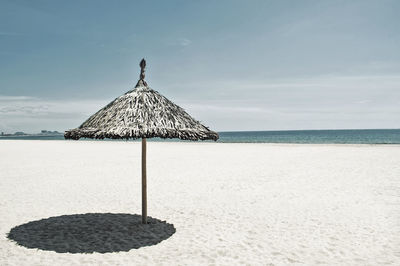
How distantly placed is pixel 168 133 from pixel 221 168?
30.9 ft

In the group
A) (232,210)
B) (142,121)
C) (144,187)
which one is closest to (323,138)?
(232,210)

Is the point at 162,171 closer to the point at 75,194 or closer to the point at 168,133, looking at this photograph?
the point at 75,194

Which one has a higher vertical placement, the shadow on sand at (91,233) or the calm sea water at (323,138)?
the calm sea water at (323,138)

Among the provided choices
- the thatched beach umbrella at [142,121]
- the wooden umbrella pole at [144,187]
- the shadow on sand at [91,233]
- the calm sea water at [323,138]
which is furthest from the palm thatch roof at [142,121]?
the calm sea water at [323,138]

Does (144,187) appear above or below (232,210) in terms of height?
above

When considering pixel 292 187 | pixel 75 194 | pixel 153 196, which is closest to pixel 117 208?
pixel 153 196

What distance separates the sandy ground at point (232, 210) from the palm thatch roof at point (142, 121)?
1.80 metres

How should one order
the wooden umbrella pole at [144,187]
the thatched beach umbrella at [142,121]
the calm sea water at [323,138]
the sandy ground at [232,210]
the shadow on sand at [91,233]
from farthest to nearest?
1. the calm sea water at [323,138]
2. the wooden umbrella pole at [144,187]
3. the thatched beach umbrella at [142,121]
4. the shadow on sand at [91,233]
5. the sandy ground at [232,210]

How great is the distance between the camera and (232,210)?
7195 mm

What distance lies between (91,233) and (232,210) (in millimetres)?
3101

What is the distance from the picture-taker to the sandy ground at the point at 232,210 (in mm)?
4621

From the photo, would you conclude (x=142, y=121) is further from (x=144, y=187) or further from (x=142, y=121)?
(x=144, y=187)

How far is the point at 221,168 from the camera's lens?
1427 cm

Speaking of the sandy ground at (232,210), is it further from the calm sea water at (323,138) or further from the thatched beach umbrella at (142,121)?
the calm sea water at (323,138)
